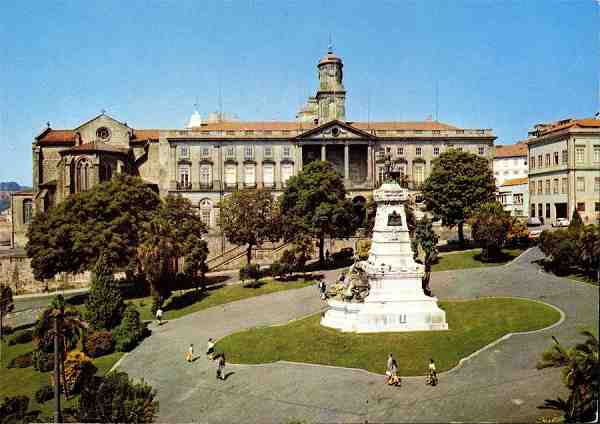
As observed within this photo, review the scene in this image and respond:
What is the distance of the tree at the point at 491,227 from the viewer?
3991cm

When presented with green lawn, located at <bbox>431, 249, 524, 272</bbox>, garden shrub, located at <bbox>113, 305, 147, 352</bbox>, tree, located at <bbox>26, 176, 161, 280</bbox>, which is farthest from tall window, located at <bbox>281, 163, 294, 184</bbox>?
garden shrub, located at <bbox>113, 305, 147, 352</bbox>

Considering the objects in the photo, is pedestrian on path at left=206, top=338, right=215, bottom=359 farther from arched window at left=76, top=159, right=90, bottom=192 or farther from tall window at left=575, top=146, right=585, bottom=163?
arched window at left=76, top=159, right=90, bottom=192

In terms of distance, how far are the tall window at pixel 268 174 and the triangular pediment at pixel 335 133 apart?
5.20m

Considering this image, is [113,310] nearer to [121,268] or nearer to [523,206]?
[121,268]

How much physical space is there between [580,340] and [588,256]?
515 inches

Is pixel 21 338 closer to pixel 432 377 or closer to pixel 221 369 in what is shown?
pixel 221 369

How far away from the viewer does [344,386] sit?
20312 millimetres

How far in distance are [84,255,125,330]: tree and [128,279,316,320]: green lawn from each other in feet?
9.23

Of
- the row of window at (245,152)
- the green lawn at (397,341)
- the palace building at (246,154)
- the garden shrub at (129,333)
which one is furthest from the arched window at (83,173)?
the green lawn at (397,341)

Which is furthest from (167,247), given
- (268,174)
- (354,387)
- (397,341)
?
(268,174)

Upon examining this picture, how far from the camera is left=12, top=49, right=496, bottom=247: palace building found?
66500 millimetres

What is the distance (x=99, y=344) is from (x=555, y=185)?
41595mm

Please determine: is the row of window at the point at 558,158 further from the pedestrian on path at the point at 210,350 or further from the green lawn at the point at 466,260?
the pedestrian on path at the point at 210,350

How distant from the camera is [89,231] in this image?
42906mm
